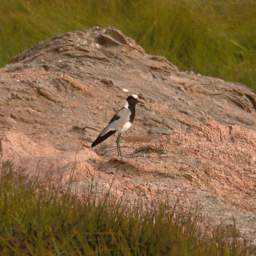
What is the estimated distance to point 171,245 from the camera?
187 inches

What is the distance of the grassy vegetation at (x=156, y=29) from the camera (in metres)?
15.6

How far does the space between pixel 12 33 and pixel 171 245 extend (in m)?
11.1

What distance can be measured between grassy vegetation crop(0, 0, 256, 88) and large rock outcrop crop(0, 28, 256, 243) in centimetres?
335

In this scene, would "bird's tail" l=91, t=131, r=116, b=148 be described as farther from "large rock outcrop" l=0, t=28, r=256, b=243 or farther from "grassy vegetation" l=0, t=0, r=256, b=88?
"grassy vegetation" l=0, t=0, r=256, b=88

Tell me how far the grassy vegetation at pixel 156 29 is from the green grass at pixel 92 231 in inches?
392

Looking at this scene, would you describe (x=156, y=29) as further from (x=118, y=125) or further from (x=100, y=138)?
(x=100, y=138)

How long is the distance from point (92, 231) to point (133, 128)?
4.37 metres

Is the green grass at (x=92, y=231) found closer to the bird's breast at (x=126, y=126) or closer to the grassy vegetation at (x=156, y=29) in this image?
the bird's breast at (x=126, y=126)

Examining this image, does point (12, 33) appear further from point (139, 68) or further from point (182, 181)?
point (182, 181)

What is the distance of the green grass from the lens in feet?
15.7

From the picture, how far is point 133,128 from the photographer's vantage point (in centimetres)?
931

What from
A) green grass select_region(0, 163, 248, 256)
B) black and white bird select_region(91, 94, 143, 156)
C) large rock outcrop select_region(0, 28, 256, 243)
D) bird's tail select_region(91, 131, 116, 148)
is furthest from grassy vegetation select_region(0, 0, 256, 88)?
green grass select_region(0, 163, 248, 256)

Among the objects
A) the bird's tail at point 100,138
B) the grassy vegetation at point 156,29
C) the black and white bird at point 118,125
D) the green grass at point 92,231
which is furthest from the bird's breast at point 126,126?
the grassy vegetation at point 156,29

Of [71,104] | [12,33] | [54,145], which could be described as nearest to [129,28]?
[12,33]
